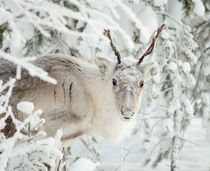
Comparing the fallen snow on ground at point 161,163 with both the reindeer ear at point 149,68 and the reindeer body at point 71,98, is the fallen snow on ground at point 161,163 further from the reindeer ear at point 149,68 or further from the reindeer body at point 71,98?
the reindeer ear at point 149,68

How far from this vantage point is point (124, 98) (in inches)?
158

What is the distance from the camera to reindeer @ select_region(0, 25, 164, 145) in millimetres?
4004

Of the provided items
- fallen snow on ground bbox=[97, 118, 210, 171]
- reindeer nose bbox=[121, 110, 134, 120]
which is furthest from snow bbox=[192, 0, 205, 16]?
fallen snow on ground bbox=[97, 118, 210, 171]

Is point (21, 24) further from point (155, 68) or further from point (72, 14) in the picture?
point (72, 14)

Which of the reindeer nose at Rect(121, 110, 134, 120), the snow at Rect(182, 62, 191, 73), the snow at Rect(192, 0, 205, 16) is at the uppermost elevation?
the snow at Rect(192, 0, 205, 16)

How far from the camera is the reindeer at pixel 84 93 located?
4.00 m

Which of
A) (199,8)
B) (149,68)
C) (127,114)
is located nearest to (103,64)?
(149,68)

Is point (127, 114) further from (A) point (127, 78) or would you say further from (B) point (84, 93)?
(B) point (84, 93)

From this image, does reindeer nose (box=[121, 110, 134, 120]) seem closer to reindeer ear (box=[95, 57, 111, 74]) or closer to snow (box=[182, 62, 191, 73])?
reindeer ear (box=[95, 57, 111, 74])

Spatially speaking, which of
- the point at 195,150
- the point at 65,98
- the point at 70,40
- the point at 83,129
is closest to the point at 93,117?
the point at 83,129

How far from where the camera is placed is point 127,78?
164 inches

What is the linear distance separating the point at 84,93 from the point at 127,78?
0.62 m

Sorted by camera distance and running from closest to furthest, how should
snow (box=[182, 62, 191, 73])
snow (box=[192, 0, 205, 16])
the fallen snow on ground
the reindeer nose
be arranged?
the reindeer nose
snow (box=[192, 0, 205, 16])
snow (box=[182, 62, 191, 73])
the fallen snow on ground

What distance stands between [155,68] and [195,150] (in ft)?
15.1
